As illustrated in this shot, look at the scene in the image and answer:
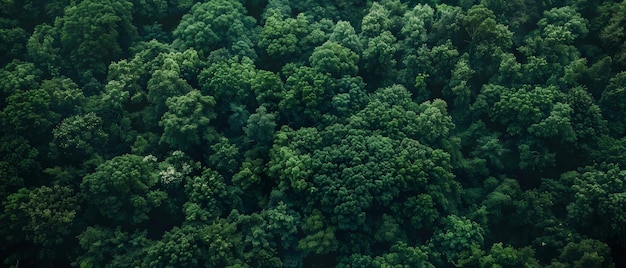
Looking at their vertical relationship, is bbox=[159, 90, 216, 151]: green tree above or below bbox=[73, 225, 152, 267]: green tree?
above

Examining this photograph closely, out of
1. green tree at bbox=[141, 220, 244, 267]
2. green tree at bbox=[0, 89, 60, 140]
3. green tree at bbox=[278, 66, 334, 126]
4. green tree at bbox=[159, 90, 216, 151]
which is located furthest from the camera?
green tree at bbox=[278, 66, 334, 126]

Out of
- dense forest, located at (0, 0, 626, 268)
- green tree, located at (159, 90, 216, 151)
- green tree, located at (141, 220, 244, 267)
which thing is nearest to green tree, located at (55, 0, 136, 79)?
dense forest, located at (0, 0, 626, 268)

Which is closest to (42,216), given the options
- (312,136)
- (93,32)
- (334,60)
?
(93,32)

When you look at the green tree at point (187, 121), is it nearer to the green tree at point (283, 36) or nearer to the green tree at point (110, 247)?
the green tree at point (283, 36)

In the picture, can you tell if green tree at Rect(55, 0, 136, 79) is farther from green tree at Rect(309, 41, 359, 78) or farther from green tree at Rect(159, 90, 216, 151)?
green tree at Rect(309, 41, 359, 78)

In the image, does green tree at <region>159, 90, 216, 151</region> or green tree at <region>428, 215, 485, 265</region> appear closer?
green tree at <region>428, 215, 485, 265</region>

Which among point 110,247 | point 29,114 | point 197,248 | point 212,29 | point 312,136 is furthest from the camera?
point 212,29

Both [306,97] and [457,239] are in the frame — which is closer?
[457,239]

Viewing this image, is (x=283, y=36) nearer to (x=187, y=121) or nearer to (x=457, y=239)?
(x=187, y=121)

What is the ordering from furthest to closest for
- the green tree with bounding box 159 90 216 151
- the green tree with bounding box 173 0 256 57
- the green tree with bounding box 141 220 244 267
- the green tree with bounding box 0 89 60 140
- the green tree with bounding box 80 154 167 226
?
the green tree with bounding box 173 0 256 57 < the green tree with bounding box 159 90 216 151 < the green tree with bounding box 0 89 60 140 < the green tree with bounding box 80 154 167 226 < the green tree with bounding box 141 220 244 267

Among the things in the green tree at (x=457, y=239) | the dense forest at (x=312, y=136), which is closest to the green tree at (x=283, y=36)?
the dense forest at (x=312, y=136)
